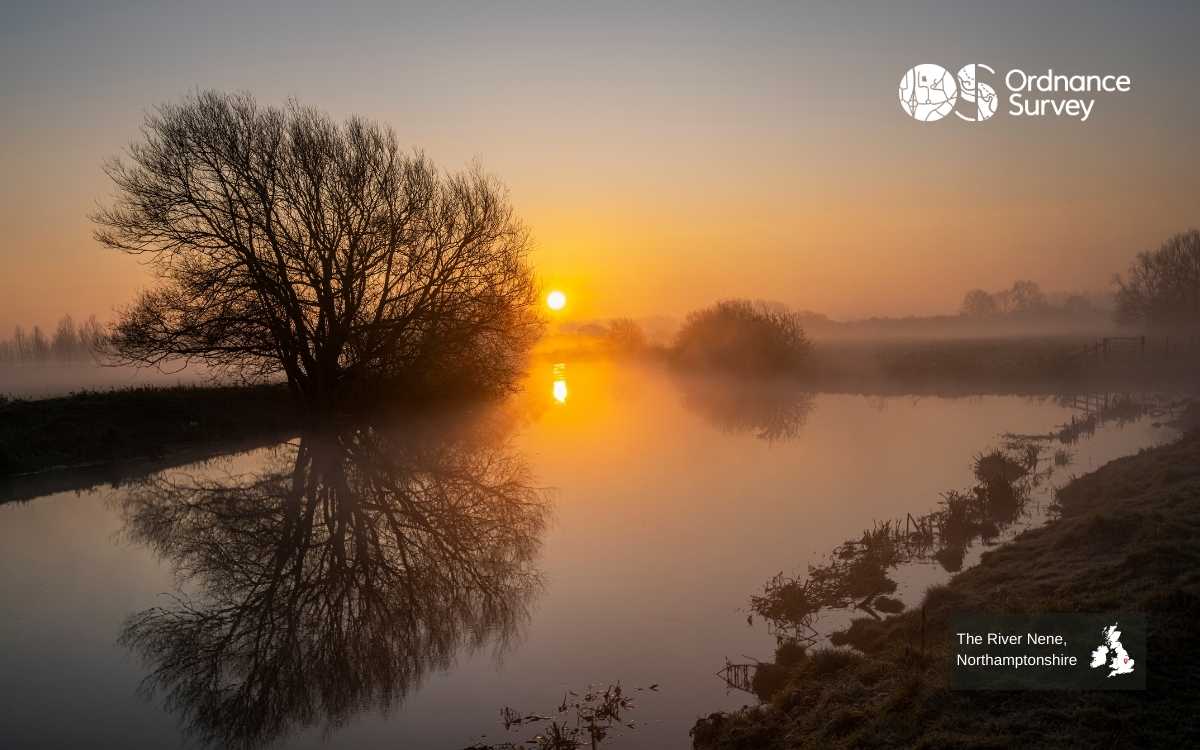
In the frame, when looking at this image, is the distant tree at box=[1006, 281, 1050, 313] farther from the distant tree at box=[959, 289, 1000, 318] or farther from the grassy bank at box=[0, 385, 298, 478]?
the grassy bank at box=[0, 385, 298, 478]

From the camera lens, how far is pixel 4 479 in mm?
15523

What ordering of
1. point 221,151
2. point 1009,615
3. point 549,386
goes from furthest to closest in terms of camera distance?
point 549,386
point 221,151
point 1009,615

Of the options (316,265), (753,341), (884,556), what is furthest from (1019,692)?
(753,341)

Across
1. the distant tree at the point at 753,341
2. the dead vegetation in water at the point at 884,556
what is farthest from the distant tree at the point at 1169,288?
the dead vegetation in water at the point at 884,556

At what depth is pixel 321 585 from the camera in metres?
9.24

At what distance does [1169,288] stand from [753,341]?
32991 mm

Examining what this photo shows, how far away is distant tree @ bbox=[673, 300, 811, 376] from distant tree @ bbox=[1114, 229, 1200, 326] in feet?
93.9

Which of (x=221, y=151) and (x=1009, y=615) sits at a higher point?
(x=221, y=151)

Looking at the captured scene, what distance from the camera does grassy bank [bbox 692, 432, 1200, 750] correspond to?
4.69 metres

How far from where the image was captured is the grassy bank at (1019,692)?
4691mm

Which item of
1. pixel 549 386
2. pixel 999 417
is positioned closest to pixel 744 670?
pixel 999 417

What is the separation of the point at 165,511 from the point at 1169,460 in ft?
59.4

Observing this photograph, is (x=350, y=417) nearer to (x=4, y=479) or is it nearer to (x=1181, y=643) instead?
(x=4, y=479)

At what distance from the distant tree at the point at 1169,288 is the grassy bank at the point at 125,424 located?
58625mm
